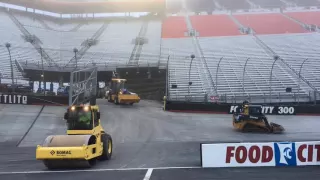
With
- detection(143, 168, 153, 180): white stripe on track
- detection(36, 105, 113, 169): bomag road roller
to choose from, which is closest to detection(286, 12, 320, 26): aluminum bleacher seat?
detection(36, 105, 113, 169): bomag road roller

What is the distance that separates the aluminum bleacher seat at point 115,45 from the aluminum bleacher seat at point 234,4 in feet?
43.5

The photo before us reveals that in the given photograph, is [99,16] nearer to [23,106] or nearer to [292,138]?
[23,106]

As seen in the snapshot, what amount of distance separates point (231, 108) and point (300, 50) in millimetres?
16360

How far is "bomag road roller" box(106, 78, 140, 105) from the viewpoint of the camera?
1614 inches

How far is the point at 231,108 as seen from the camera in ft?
122

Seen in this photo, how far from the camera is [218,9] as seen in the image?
66.6 m

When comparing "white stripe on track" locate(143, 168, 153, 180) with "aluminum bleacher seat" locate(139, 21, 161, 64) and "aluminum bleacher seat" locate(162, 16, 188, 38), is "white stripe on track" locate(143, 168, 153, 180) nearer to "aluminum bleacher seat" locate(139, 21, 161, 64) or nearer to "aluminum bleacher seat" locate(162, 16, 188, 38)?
"aluminum bleacher seat" locate(139, 21, 161, 64)

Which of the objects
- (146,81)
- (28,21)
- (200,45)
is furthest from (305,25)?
(28,21)

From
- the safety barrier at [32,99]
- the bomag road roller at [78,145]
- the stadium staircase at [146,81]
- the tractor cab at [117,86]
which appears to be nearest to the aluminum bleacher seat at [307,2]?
the stadium staircase at [146,81]

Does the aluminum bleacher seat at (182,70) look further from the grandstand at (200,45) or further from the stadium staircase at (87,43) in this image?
the stadium staircase at (87,43)

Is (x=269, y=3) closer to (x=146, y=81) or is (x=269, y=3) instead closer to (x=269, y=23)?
(x=269, y=23)

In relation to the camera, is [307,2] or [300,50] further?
[307,2]

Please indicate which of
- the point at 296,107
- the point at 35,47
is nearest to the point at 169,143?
the point at 296,107

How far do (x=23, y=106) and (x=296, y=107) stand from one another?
23.5 metres
